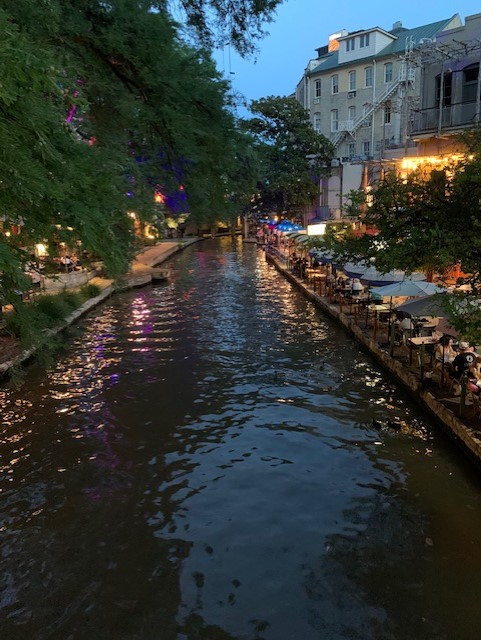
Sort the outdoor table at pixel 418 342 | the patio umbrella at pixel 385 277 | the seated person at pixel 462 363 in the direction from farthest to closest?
the patio umbrella at pixel 385 277 < the outdoor table at pixel 418 342 < the seated person at pixel 462 363

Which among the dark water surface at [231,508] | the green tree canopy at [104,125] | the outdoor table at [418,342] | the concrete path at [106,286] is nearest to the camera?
the green tree canopy at [104,125]

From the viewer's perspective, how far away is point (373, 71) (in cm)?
5100

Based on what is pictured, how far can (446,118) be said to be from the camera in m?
23.8

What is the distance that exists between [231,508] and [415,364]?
819 centimetres

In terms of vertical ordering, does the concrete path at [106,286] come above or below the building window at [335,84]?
below

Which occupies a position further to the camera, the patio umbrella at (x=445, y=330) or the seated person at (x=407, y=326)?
the seated person at (x=407, y=326)

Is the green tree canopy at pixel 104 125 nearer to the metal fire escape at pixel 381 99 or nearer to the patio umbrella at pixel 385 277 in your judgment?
the patio umbrella at pixel 385 277

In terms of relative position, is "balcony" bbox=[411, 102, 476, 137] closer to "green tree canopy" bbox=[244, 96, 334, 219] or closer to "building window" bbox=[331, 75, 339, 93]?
"green tree canopy" bbox=[244, 96, 334, 219]

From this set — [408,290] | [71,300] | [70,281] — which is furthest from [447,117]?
[70,281]

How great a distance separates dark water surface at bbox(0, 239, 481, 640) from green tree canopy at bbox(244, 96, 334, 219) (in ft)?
136

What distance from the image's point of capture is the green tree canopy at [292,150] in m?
54.5

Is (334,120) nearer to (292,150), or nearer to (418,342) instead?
Answer: (292,150)

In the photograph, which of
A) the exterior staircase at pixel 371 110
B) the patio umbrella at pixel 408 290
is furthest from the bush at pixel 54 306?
the exterior staircase at pixel 371 110

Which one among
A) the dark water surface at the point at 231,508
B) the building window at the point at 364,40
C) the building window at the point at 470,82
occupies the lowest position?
the dark water surface at the point at 231,508
